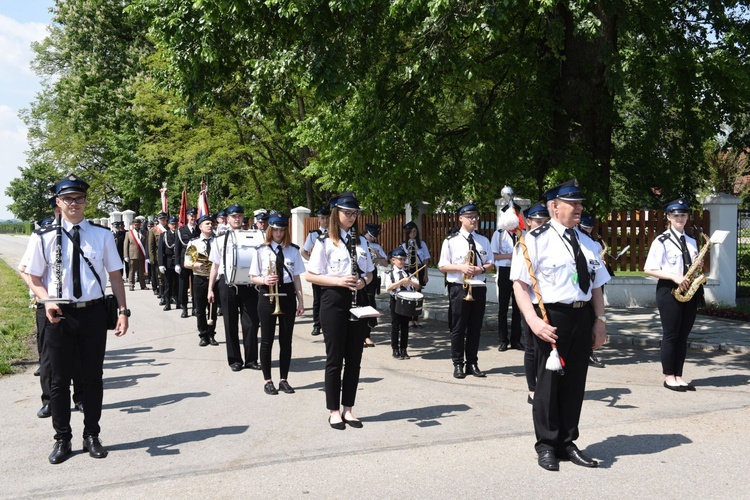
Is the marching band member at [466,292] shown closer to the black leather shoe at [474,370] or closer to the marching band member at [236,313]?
the black leather shoe at [474,370]

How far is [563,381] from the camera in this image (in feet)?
18.7

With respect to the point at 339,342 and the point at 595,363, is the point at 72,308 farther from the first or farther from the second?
the point at 595,363

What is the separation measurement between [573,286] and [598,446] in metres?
1.50

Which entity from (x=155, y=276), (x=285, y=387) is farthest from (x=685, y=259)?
(x=155, y=276)

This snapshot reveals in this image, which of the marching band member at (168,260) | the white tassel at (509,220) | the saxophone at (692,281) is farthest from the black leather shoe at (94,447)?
the marching band member at (168,260)

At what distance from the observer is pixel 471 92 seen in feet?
55.1

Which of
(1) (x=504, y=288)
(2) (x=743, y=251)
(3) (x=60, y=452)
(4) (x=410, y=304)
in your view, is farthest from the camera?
(2) (x=743, y=251)

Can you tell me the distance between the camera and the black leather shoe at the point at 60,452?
18.9 ft

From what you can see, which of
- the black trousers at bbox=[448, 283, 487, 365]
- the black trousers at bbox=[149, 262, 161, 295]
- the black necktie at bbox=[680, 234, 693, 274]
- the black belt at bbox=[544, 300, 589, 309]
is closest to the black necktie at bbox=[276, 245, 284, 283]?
the black trousers at bbox=[448, 283, 487, 365]

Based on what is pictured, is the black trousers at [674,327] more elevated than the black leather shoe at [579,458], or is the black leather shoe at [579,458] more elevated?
the black trousers at [674,327]

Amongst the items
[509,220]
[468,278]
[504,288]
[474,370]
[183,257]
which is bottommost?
[474,370]

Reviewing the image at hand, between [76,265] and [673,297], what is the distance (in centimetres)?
618

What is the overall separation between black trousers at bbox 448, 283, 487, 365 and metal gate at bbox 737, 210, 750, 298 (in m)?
8.87

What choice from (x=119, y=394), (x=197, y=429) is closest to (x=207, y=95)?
(x=119, y=394)
